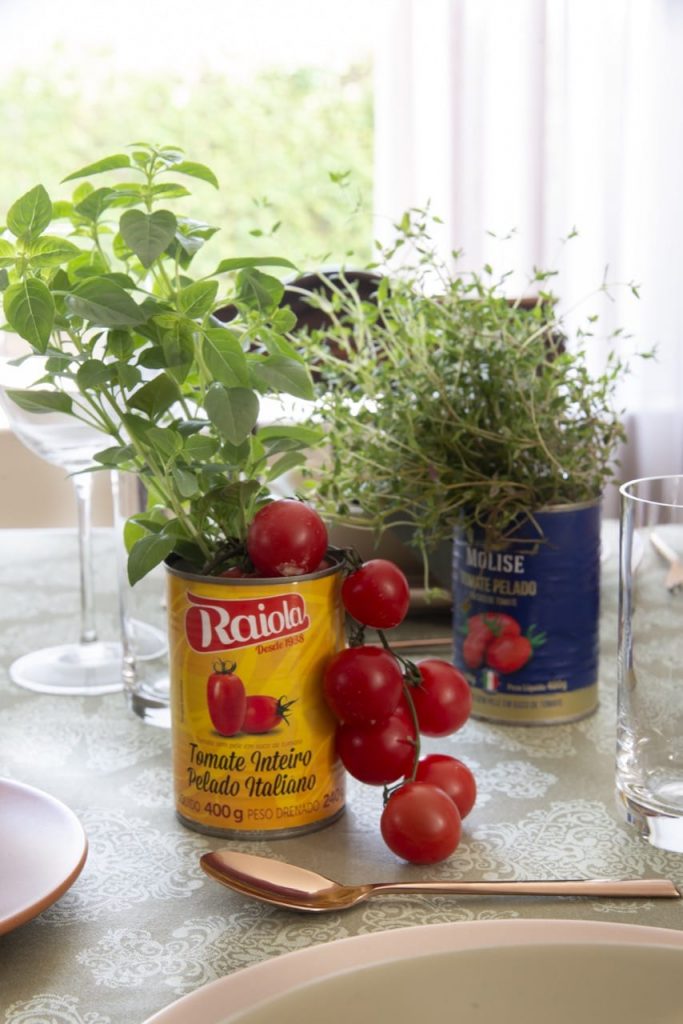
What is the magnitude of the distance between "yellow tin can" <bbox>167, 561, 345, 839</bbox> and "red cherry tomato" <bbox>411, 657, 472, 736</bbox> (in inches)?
2.0

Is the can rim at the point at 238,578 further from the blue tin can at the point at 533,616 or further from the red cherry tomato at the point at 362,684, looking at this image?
the blue tin can at the point at 533,616

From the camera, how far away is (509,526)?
0.73 m

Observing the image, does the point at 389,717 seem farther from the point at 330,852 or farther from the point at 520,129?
the point at 520,129

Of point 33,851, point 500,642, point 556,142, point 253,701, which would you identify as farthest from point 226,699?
point 556,142

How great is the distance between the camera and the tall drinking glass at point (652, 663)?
0.58 metres

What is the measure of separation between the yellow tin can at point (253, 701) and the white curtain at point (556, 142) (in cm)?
264

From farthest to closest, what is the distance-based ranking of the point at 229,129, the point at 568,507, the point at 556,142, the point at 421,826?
the point at 229,129 → the point at 556,142 → the point at 568,507 → the point at 421,826

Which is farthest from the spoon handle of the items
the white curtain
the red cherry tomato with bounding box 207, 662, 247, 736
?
the white curtain

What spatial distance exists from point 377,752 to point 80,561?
1.13ft

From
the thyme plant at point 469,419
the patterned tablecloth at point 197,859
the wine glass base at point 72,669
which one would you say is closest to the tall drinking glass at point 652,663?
the patterned tablecloth at point 197,859

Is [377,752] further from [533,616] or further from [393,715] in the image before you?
[533,616]

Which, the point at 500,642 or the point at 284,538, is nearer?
the point at 284,538

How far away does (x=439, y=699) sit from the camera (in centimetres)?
62

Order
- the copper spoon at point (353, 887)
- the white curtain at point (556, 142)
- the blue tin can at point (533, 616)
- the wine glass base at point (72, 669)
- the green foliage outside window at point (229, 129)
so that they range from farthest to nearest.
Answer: the green foliage outside window at point (229, 129) < the white curtain at point (556, 142) < the wine glass base at point (72, 669) < the blue tin can at point (533, 616) < the copper spoon at point (353, 887)
